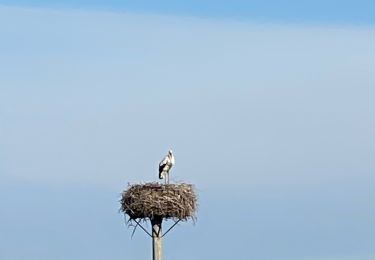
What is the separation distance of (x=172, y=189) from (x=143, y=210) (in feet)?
2.96

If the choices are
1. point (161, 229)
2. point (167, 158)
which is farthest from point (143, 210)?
point (167, 158)

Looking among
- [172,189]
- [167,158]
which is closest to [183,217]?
[172,189]

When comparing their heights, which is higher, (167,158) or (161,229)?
(167,158)

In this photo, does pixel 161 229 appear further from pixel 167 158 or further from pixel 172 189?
pixel 167 158

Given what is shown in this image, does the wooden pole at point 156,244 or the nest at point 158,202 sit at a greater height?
the nest at point 158,202

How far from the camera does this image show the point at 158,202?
41.1 m

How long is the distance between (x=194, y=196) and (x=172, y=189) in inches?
23.7

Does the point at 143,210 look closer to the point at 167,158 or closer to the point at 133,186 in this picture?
the point at 133,186

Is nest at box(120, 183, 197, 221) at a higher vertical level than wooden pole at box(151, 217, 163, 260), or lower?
higher

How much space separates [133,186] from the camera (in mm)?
41875

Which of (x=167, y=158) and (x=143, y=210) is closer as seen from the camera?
(x=143, y=210)

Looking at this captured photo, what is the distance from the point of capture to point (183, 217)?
41.3 meters

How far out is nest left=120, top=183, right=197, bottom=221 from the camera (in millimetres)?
41125

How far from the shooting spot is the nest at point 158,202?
41.1m
